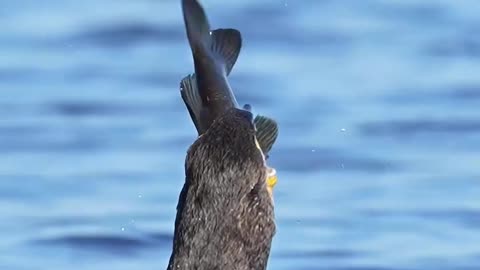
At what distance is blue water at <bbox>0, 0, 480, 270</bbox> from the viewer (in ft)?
41.0

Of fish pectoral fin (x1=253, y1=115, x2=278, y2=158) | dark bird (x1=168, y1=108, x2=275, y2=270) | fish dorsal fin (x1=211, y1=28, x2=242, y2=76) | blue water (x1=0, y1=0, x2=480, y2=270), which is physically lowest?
dark bird (x1=168, y1=108, x2=275, y2=270)

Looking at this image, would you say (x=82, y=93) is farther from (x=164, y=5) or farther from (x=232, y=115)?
(x=232, y=115)

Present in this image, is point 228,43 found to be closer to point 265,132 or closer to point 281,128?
point 265,132

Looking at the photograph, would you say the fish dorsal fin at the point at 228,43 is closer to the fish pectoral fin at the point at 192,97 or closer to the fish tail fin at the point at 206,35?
the fish tail fin at the point at 206,35

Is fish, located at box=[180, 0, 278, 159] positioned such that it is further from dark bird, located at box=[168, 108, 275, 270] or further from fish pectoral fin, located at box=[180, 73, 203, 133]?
dark bird, located at box=[168, 108, 275, 270]

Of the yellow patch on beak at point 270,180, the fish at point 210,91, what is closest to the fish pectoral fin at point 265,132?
the fish at point 210,91

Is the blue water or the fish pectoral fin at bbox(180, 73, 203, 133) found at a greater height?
the blue water

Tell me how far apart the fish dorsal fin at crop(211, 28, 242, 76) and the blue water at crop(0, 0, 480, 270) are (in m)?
3.30

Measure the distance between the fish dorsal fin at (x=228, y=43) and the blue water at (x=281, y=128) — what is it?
3304 millimetres

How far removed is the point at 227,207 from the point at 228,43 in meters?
1.01

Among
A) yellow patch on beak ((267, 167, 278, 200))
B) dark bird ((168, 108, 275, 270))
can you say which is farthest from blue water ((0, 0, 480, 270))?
dark bird ((168, 108, 275, 270))

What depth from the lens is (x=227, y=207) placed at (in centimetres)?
816

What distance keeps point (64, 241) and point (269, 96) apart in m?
2.62

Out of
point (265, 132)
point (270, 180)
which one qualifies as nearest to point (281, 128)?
point (265, 132)
